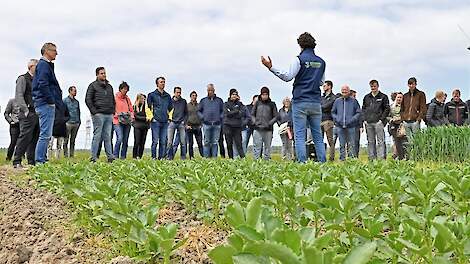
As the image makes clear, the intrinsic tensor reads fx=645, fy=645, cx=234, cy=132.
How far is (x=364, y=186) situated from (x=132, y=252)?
1.85m

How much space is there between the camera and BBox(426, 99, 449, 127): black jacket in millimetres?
15062

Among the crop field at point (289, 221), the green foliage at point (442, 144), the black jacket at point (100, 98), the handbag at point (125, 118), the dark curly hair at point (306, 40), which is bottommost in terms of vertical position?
the crop field at point (289, 221)

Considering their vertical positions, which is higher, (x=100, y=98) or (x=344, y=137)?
(x=100, y=98)

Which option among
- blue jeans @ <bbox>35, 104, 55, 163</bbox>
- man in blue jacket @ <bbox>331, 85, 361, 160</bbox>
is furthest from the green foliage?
blue jeans @ <bbox>35, 104, 55, 163</bbox>

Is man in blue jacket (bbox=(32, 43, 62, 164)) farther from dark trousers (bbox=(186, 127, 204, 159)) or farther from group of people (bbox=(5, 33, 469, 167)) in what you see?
dark trousers (bbox=(186, 127, 204, 159))

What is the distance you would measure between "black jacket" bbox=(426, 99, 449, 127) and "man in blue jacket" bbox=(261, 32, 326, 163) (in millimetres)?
6361

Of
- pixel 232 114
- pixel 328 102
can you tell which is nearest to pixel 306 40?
pixel 328 102

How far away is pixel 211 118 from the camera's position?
15.1 meters

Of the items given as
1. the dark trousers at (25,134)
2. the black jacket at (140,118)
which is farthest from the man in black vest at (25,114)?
the black jacket at (140,118)

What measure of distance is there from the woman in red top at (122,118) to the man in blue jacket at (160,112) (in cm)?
54

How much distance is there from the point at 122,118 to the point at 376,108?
18.0ft

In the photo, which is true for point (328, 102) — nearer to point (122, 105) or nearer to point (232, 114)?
point (232, 114)

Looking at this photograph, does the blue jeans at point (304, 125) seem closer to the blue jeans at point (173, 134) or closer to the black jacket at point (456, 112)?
the blue jeans at point (173, 134)

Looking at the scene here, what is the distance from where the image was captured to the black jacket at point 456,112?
1548cm
